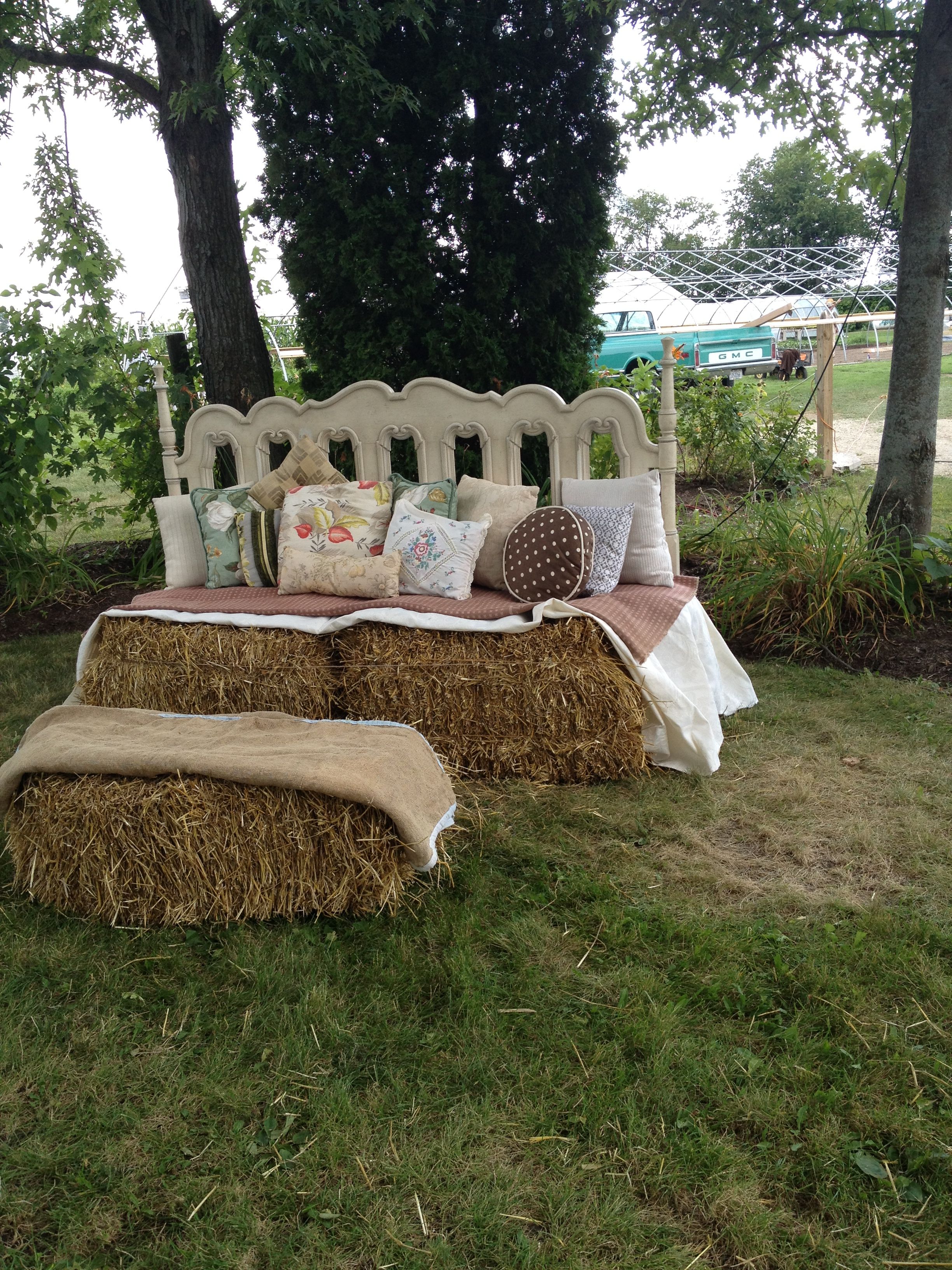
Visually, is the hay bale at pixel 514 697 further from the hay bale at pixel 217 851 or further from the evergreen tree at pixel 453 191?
Answer: the evergreen tree at pixel 453 191

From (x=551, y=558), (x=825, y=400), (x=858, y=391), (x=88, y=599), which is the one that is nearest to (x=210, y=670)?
(x=551, y=558)

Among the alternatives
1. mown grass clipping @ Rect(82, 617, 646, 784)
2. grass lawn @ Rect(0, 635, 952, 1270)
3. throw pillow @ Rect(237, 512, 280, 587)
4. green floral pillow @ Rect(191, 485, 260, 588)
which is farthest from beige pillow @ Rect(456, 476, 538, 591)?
grass lawn @ Rect(0, 635, 952, 1270)

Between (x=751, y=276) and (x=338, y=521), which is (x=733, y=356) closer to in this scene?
(x=751, y=276)

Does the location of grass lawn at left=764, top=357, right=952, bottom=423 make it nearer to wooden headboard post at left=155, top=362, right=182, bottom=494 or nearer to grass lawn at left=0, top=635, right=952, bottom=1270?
wooden headboard post at left=155, top=362, right=182, bottom=494

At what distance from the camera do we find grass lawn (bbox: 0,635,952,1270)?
1637 millimetres

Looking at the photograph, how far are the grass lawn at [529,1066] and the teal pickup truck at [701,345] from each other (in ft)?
30.0

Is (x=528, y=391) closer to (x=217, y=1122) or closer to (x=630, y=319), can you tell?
(x=217, y=1122)

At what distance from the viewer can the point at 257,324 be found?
515 cm

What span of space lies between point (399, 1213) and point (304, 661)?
2.08 meters

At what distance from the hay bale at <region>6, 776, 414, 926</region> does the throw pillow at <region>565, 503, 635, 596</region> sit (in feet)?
4.72

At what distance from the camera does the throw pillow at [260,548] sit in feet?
13.2

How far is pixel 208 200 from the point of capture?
488 centimetres

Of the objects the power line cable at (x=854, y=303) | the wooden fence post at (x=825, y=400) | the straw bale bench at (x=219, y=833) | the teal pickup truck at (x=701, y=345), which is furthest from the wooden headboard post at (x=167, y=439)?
the teal pickup truck at (x=701, y=345)

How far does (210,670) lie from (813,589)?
264 centimetres
